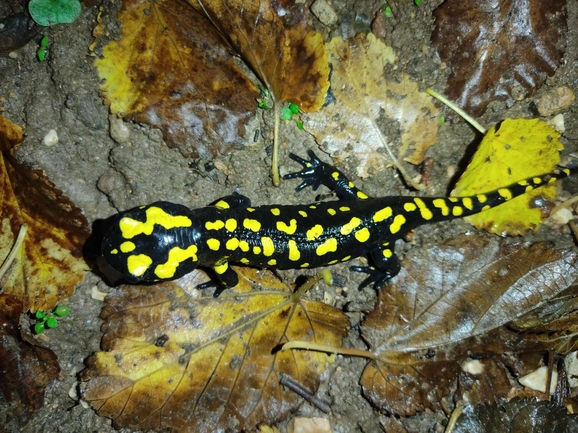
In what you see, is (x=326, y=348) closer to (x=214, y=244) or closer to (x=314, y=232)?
(x=314, y=232)

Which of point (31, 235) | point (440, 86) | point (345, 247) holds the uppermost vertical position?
point (440, 86)

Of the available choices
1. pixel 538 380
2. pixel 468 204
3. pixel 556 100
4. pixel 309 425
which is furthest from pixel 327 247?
pixel 556 100

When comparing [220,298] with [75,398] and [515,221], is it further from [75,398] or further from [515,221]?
[515,221]

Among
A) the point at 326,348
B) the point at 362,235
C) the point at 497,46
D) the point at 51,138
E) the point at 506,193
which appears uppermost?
the point at 497,46

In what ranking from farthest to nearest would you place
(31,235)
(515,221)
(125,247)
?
(515,221), (31,235), (125,247)

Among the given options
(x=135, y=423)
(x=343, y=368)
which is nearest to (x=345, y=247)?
(x=343, y=368)

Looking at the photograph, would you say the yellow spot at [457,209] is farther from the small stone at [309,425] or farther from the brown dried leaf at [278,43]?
the small stone at [309,425]

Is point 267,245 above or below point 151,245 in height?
above
